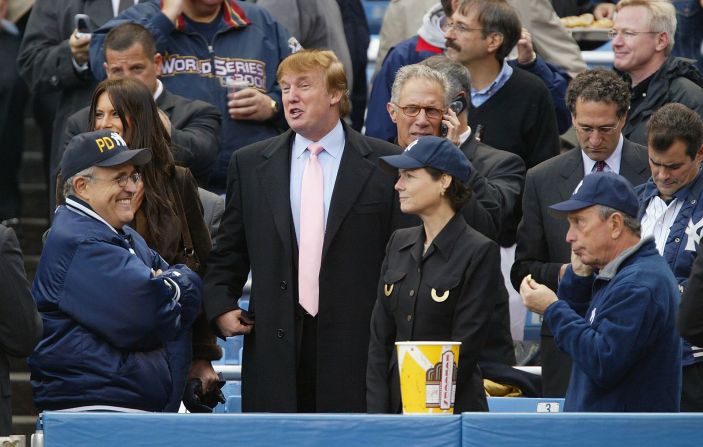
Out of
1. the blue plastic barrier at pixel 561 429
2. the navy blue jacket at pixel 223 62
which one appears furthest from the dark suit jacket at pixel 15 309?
the navy blue jacket at pixel 223 62

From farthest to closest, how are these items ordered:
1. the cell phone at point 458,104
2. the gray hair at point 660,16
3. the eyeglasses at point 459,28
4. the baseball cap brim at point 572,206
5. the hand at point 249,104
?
the hand at point 249,104 < the gray hair at point 660,16 < the eyeglasses at point 459,28 < the cell phone at point 458,104 < the baseball cap brim at point 572,206

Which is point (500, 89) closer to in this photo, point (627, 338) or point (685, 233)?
point (685, 233)

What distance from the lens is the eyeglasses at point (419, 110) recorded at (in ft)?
22.0

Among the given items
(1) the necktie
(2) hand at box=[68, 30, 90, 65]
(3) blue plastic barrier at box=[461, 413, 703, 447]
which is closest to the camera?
(3) blue plastic barrier at box=[461, 413, 703, 447]

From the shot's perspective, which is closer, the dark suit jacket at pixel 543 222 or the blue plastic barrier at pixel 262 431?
the blue plastic barrier at pixel 262 431

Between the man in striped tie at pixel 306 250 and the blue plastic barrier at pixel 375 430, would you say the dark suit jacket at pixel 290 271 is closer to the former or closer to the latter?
the man in striped tie at pixel 306 250

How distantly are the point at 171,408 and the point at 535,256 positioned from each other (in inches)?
79.7

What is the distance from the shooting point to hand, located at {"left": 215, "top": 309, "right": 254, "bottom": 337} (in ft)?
20.3

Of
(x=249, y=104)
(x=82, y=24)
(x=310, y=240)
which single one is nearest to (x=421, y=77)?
(x=310, y=240)

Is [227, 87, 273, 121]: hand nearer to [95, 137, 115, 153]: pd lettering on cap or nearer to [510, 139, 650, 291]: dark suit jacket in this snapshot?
[510, 139, 650, 291]: dark suit jacket

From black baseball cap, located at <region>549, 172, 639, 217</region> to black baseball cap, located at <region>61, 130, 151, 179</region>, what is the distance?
1.76 m

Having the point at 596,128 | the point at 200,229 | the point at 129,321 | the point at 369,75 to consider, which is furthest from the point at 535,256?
the point at 369,75

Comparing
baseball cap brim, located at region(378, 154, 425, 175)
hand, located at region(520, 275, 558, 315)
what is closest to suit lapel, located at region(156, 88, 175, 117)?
baseball cap brim, located at region(378, 154, 425, 175)

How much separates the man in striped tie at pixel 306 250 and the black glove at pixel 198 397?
0.15m
